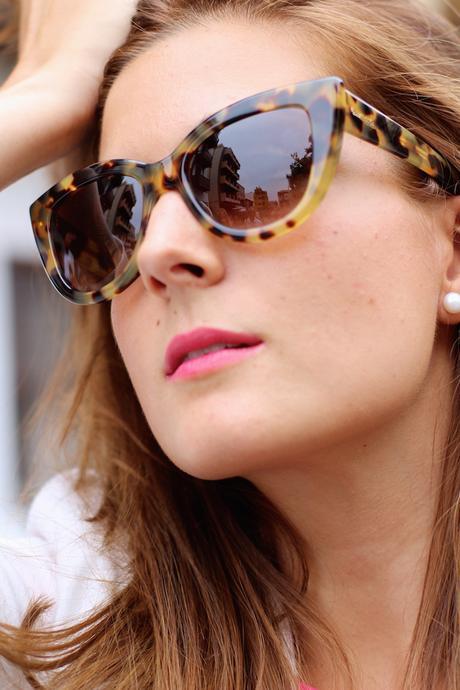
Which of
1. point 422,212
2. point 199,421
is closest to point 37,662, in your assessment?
point 199,421

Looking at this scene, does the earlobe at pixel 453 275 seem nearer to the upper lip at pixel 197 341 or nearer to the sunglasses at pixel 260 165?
the sunglasses at pixel 260 165

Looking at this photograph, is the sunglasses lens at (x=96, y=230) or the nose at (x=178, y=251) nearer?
the nose at (x=178, y=251)

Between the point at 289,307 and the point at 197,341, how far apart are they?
7.7 inches

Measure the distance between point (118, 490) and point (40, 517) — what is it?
233mm

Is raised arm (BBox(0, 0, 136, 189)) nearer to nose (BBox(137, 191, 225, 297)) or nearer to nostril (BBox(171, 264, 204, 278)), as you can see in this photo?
nose (BBox(137, 191, 225, 297))

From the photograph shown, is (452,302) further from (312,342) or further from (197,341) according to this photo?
(197,341)

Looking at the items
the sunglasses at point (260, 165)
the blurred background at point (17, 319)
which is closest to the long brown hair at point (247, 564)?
the sunglasses at point (260, 165)

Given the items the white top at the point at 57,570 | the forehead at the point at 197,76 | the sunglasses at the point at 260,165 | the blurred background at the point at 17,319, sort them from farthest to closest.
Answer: the blurred background at the point at 17,319, the white top at the point at 57,570, the forehead at the point at 197,76, the sunglasses at the point at 260,165

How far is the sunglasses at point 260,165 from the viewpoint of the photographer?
1630 millimetres

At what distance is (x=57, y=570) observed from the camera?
7.25 ft

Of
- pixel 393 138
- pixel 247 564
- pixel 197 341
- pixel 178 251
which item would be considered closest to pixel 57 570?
pixel 247 564

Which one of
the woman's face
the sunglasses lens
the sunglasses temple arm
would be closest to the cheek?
the woman's face

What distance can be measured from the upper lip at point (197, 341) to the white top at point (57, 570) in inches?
26.0

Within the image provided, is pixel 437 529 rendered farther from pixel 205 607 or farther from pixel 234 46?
pixel 234 46
